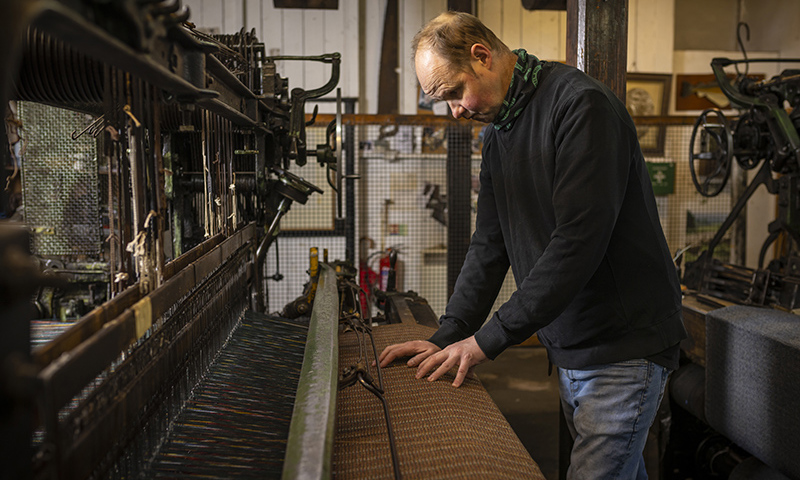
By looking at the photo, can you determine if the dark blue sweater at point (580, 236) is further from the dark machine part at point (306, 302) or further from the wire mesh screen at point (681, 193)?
the wire mesh screen at point (681, 193)

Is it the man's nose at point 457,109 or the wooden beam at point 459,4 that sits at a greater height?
the wooden beam at point 459,4

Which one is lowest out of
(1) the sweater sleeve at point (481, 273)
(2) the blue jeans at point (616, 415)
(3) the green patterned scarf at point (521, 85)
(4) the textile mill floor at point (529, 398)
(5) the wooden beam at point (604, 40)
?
(4) the textile mill floor at point (529, 398)

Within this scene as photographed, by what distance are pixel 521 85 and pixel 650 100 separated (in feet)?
13.8

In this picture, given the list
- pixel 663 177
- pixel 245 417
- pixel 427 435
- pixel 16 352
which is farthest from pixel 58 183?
pixel 663 177

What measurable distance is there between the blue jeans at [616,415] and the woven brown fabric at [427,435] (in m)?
0.28

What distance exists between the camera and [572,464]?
146cm

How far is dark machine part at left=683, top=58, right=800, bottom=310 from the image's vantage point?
3.11m

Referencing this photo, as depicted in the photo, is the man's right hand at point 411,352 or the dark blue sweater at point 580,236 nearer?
the dark blue sweater at point 580,236

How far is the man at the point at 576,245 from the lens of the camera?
126cm

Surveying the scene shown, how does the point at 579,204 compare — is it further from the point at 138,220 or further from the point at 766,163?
the point at 766,163

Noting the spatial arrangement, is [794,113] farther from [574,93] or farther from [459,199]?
[574,93]

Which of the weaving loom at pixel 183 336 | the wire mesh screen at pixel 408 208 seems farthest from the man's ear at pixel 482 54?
the wire mesh screen at pixel 408 208

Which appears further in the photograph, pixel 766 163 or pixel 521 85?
pixel 766 163

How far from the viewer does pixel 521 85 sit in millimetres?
1439
